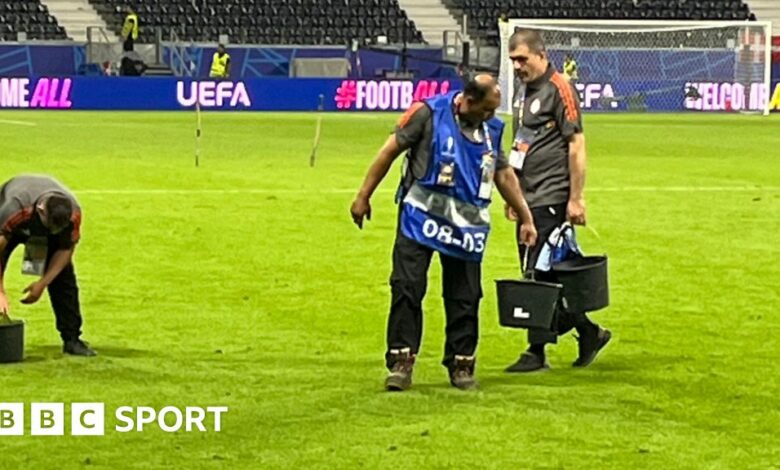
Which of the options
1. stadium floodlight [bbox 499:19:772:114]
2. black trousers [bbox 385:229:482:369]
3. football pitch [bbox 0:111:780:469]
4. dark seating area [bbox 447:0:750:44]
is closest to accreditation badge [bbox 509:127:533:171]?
black trousers [bbox 385:229:482:369]

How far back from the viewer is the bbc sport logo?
29.0 feet

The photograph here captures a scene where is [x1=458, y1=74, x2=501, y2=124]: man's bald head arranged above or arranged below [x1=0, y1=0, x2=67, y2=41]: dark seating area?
above

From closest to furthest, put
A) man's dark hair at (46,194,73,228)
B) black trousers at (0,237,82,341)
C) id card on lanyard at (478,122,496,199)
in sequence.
Result: id card on lanyard at (478,122,496,199)
man's dark hair at (46,194,73,228)
black trousers at (0,237,82,341)

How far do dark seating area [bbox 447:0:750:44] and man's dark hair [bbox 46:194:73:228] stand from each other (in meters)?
45.6

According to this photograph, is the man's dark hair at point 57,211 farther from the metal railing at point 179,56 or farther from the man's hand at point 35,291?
the metal railing at point 179,56

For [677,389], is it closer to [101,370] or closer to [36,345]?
[101,370]

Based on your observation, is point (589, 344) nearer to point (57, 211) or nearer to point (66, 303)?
point (66, 303)

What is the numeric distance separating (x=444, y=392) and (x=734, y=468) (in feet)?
7.03

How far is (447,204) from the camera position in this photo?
31.9 feet

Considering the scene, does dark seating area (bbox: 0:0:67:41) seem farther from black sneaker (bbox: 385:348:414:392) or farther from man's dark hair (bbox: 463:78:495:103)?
man's dark hair (bbox: 463:78:495:103)

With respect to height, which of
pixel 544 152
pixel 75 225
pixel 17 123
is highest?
pixel 544 152

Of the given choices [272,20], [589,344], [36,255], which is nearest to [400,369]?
[589,344]

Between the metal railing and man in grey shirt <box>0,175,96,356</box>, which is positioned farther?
the metal railing

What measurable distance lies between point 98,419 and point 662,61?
35.3 metres
